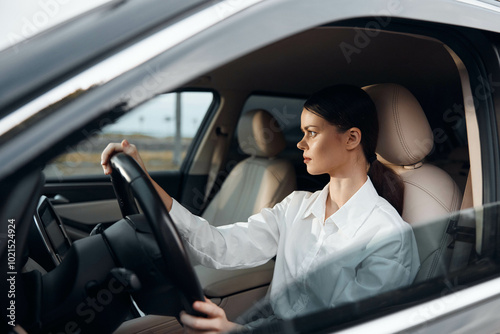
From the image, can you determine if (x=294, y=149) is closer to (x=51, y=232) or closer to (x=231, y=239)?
(x=231, y=239)

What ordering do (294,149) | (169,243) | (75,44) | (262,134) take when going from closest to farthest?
(75,44), (169,243), (262,134), (294,149)

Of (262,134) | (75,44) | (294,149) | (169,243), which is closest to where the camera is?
(75,44)

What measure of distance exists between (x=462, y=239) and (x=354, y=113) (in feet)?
1.69

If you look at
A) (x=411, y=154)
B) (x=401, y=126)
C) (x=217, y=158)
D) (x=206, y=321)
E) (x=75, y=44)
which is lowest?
(x=217, y=158)

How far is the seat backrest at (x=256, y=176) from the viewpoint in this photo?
2861 mm

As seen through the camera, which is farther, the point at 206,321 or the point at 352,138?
the point at 352,138

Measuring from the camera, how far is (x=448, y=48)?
4.36ft

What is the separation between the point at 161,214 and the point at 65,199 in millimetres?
2125

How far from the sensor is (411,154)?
1.60 m

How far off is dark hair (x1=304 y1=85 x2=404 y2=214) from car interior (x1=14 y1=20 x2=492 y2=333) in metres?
0.04

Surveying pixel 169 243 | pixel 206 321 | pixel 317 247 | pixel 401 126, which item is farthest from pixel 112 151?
pixel 401 126
